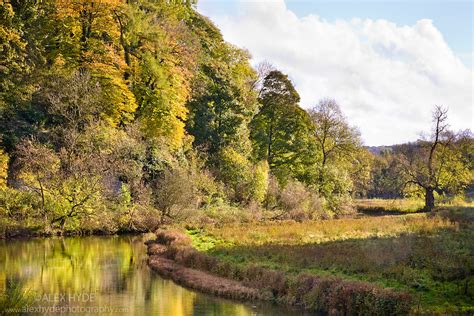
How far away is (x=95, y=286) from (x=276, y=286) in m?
8.29

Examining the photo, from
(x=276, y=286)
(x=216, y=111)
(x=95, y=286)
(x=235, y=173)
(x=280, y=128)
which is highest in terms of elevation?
(x=216, y=111)

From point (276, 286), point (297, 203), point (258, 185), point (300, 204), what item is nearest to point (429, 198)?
point (300, 204)

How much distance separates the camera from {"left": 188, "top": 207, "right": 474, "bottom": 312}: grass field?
18.1 meters

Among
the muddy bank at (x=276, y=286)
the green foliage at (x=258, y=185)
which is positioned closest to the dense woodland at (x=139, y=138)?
the green foliage at (x=258, y=185)

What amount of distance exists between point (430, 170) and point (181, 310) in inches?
2039

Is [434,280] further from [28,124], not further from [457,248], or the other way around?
[28,124]

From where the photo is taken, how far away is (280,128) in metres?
67.3

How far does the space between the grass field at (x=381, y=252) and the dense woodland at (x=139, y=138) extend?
9.75 m

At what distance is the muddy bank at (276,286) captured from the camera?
53.2 feet

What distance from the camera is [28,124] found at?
1697 inches

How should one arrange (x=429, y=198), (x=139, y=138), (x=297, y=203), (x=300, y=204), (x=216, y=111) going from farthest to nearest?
(x=429, y=198) < (x=216, y=111) < (x=300, y=204) < (x=297, y=203) < (x=139, y=138)

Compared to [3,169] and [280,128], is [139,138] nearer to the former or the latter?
[3,169]

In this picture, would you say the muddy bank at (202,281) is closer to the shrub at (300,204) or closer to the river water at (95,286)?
the river water at (95,286)

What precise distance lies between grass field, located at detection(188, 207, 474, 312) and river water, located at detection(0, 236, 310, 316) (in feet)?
13.9
